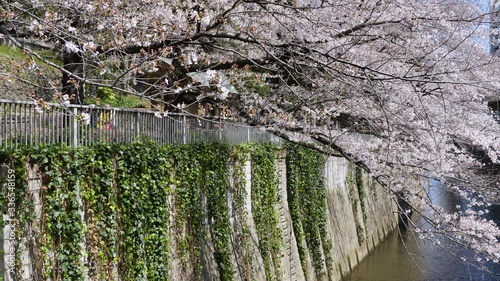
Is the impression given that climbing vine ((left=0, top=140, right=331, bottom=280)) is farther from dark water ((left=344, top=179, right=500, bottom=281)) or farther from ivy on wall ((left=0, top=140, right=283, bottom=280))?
dark water ((left=344, top=179, right=500, bottom=281))

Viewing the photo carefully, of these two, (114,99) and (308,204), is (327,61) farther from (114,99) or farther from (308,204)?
(114,99)

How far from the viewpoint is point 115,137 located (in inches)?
291

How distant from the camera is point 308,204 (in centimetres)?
1476

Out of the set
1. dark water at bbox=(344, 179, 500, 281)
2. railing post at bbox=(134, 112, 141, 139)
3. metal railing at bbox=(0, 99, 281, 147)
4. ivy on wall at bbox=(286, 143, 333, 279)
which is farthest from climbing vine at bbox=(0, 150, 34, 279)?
dark water at bbox=(344, 179, 500, 281)

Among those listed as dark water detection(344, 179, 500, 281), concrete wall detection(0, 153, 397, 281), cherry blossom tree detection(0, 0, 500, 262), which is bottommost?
dark water detection(344, 179, 500, 281)

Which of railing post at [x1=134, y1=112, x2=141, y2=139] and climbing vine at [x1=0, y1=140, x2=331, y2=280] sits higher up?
railing post at [x1=134, y1=112, x2=141, y2=139]

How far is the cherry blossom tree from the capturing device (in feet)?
23.0

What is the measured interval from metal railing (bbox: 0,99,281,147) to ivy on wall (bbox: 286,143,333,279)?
14.3ft

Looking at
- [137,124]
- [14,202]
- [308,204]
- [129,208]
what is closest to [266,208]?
[308,204]

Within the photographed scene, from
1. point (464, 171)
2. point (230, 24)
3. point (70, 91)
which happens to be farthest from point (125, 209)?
point (464, 171)

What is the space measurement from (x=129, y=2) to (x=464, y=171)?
28.4 ft

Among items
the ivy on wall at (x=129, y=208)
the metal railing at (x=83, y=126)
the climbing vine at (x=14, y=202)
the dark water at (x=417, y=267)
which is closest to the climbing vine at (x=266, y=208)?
the ivy on wall at (x=129, y=208)

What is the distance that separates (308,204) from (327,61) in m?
8.82

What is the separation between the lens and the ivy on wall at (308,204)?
13.9 metres
